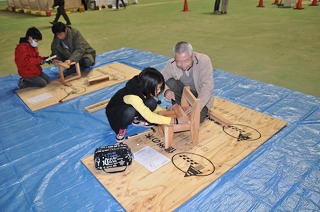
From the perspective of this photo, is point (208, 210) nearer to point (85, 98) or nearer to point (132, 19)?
point (85, 98)

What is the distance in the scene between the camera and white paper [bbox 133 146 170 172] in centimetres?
229

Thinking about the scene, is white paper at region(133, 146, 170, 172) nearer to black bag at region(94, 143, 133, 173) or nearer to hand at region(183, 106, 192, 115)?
black bag at region(94, 143, 133, 173)

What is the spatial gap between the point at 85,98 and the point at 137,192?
211 centimetres

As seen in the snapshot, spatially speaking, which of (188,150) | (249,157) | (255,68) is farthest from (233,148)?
(255,68)

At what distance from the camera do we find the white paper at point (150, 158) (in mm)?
2291

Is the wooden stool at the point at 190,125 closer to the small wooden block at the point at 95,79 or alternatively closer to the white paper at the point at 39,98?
the small wooden block at the point at 95,79

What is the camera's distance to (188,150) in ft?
8.14

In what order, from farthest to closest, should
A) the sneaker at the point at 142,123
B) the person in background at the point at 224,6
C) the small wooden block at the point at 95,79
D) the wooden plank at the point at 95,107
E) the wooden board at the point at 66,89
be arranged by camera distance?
1. the person in background at the point at 224,6
2. the small wooden block at the point at 95,79
3. the wooden board at the point at 66,89
4. the wooden plank at the point at 95,107
5. the sneaker at the point at 142,123

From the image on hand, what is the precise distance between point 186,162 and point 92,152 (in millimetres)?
991

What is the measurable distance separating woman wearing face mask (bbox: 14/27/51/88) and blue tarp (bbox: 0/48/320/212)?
51cm

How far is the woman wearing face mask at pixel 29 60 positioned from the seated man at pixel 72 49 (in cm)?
32

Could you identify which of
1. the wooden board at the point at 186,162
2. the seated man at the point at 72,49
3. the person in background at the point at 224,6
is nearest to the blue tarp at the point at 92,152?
the wooden board at the point at 186,162

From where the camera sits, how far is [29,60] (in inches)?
156

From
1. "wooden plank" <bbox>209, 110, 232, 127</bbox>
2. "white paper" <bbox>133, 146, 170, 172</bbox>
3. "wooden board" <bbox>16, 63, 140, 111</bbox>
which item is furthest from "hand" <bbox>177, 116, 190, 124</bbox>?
"wooden board" <bbox>16, 63, 140, 111</bbox>
